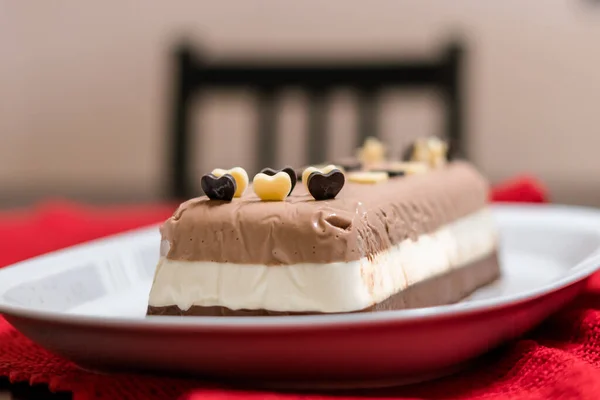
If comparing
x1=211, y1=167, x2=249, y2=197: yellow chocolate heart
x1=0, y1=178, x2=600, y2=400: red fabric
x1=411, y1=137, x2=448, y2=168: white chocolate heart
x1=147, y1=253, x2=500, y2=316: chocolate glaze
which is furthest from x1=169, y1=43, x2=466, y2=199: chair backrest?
x1=211, y1=167, x2=249, y2=197: yellow chocolate heart

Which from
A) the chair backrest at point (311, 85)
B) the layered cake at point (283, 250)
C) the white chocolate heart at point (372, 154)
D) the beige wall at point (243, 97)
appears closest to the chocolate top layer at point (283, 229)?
the layered cake at point (283, 250)

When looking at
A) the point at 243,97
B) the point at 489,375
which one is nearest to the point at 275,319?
the point at 489,375

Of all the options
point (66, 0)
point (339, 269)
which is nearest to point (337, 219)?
point (339, 269)

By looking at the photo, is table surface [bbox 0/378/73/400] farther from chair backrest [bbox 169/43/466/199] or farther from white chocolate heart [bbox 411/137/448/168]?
chair backrest [bbox 169/43/466/199]

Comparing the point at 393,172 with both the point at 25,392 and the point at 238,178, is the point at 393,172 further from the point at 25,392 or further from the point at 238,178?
the point at 25,392

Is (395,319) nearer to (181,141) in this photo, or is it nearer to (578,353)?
(578,353)
